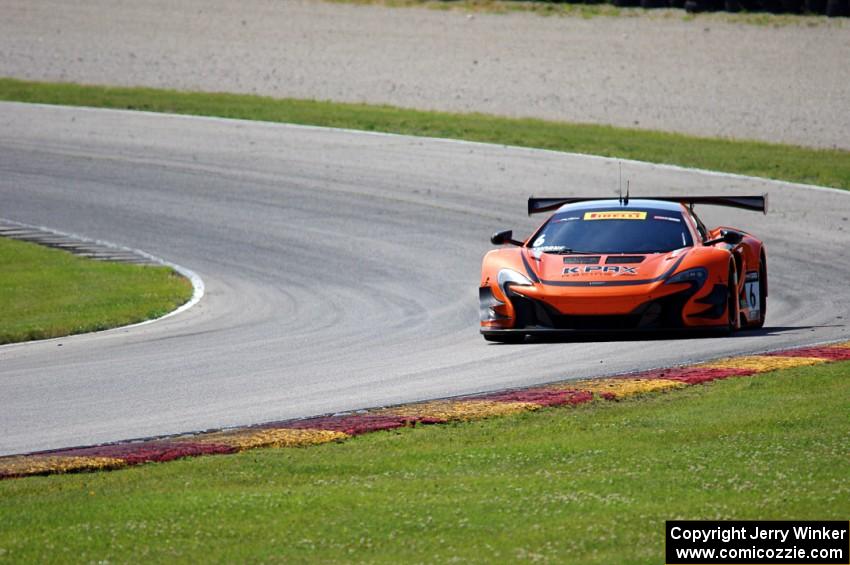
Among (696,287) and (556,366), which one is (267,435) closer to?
(556,366)

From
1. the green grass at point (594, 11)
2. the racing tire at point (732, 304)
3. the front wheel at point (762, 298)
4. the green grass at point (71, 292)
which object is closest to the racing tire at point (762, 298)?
the front wheel at point (762, 298)

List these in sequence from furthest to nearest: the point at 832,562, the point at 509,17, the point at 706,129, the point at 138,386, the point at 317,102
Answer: the point at 509,17
the point at 317,102
the point at 706,129
the point at 138,386
the point at 832,562

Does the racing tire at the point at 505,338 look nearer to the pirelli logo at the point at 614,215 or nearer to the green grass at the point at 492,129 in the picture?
the pirelli logo at the point at 614,215

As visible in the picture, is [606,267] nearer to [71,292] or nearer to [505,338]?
[505,338]

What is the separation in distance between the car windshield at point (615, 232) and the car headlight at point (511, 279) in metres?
0.70

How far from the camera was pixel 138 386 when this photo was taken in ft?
34.4

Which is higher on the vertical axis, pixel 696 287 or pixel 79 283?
pixel 696 287

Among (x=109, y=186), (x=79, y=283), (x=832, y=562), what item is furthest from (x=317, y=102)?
(x=832, y=562)

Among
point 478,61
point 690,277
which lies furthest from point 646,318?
point 478,61

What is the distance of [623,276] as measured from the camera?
12.0 m

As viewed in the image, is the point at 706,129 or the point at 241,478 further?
the point at 706,129

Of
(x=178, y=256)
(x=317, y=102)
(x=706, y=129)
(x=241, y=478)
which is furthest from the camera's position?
(x=317, y=102)

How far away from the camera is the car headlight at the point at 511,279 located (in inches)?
481

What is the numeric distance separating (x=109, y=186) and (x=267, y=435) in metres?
16.6
